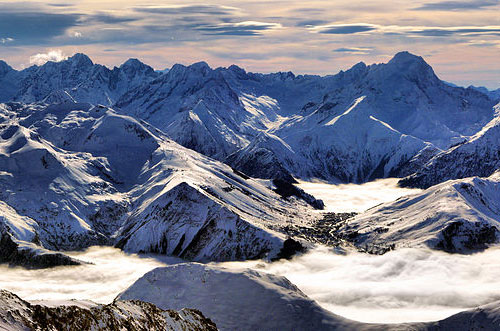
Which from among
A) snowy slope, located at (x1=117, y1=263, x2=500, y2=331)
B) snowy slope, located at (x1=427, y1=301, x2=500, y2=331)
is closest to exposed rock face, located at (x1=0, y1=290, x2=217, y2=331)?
snowy slope, located at (x1=117, y1=263, x2=500, y2=331)

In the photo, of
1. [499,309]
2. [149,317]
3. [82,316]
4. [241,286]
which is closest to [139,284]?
[241,286]

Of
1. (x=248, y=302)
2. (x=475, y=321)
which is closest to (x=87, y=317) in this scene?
(x=248, y=302)

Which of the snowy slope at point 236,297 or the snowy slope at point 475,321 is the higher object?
the snowy slope at point 475,321

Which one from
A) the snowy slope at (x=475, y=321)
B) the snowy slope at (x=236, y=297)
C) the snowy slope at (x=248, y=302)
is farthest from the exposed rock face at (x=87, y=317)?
the snowy slope at (x=475, y=321)

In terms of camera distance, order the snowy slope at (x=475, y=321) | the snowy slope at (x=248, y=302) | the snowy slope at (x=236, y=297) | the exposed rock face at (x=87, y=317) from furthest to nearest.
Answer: the snowy slope at (x=236, y=297) → the snowy slope at (x=248, y=302) → the snowy slope at (x=475, y=321) → the exposed rock face at (x=87, y=317)

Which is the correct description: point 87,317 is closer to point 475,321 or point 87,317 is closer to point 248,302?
point 248,302

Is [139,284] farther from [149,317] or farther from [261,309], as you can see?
[149,317]

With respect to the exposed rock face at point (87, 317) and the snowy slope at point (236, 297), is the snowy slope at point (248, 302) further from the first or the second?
the exposed rock face at point (87, 317)

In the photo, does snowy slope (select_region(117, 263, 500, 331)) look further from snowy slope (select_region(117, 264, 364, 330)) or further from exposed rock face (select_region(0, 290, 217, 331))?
exposed rock face (select_region(0, 290, 217, 331))
